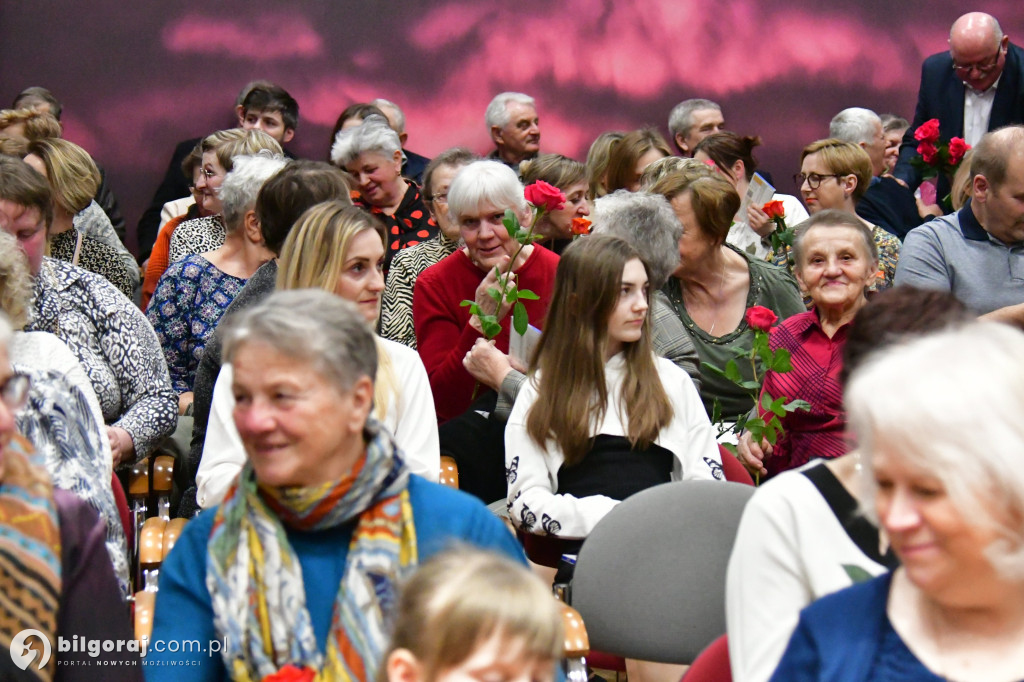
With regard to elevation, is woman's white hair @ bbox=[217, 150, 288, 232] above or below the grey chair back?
above

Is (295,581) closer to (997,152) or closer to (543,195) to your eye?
(543,195)

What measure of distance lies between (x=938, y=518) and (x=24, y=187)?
244cm

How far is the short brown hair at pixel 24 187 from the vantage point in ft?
9.86

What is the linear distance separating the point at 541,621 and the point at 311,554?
52 cm

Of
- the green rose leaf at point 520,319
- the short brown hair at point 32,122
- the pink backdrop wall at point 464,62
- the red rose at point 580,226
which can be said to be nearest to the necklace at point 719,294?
the red rose at point 580,226

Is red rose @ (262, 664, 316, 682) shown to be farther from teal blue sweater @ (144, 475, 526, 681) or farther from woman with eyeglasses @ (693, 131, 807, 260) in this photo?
woman with eyeglasses @ (693, 131, 807, 260)

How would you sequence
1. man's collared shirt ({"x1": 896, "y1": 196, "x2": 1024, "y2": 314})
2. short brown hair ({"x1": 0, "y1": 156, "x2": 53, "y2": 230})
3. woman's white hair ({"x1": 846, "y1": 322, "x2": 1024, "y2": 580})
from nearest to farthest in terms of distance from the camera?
woman's white hair ({"x1": 846, "y1": 322, "x2": 1024, "y2": 580}) < short brown hair ({"x1": 0, "y1": 156, "x2": 53, "y2": 230}) < man's collared shirt ({"x1": 896, "y1": 196, "x2": 1024, "y2": 314})

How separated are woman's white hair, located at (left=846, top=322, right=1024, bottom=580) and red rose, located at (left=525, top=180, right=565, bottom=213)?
1.98 metres

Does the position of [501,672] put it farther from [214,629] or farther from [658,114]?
[658,114]

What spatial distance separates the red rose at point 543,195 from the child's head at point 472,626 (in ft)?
6.47

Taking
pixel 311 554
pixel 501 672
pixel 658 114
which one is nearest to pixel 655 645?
pixel 311 554

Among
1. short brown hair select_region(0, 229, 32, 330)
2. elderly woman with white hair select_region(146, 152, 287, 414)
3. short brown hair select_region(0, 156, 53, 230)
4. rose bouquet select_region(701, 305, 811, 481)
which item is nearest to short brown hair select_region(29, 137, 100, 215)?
elderly woman with white hair select_region(146, 152, 287, 414)

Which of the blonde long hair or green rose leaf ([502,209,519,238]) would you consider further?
green rose leaf ([502,209,519,238])

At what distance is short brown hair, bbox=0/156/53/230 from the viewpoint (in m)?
3.00
